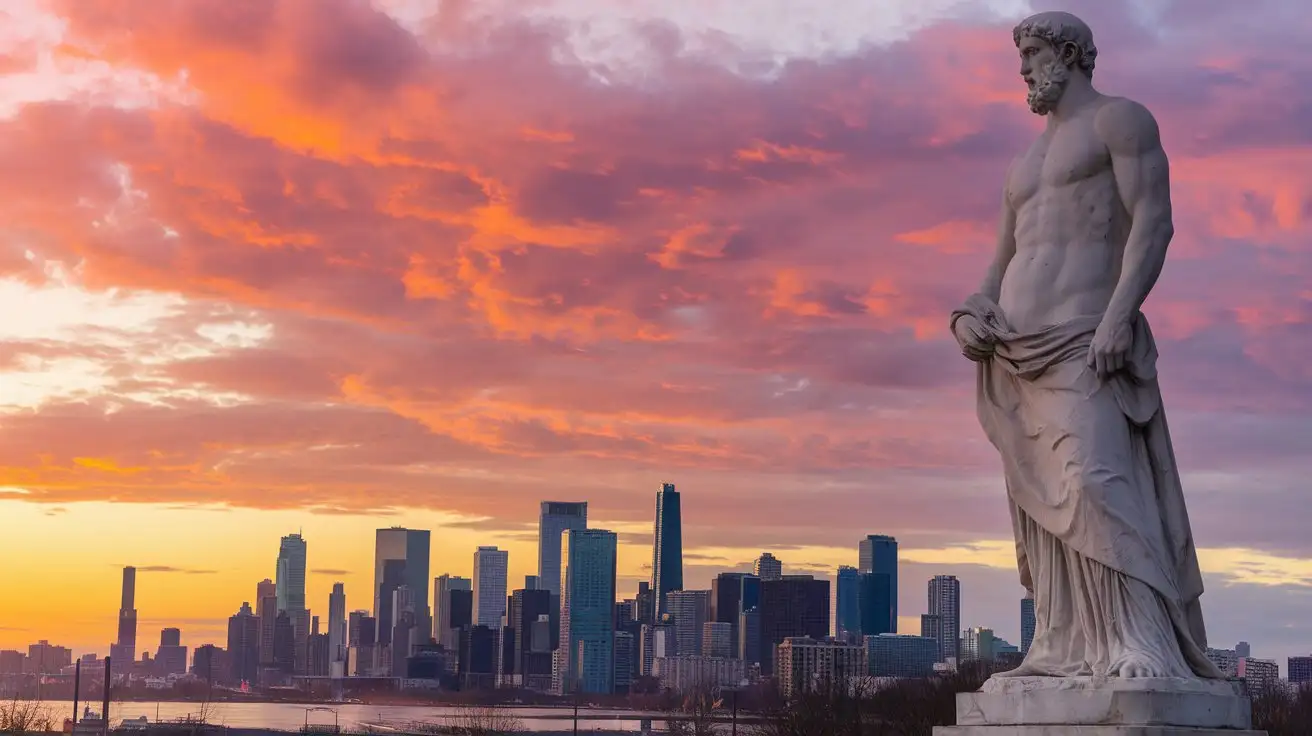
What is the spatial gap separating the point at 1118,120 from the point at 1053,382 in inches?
67.1

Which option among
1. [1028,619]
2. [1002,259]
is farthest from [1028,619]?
[1002,259]

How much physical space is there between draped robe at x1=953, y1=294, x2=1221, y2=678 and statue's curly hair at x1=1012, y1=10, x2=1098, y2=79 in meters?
1.79

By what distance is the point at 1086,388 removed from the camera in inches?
435

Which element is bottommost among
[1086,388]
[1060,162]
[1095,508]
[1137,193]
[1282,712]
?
[1282,712]

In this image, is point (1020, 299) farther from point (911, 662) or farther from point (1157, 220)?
point (911, 662)

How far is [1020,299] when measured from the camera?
1154cm

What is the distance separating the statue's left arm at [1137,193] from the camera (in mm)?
10984

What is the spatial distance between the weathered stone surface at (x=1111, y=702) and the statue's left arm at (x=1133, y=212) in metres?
1.91

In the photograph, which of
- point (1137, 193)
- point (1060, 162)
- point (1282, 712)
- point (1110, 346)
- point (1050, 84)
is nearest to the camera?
point (1110, 346)

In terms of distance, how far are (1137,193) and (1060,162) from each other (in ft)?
1.93

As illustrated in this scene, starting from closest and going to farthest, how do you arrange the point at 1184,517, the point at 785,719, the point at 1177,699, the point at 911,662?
1. the point at 1177,699
2. the point at 1184,517
3. the point at 785,719
4. the point at 911,662

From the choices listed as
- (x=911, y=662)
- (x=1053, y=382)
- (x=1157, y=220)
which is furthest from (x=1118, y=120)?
(x=911, y=662)

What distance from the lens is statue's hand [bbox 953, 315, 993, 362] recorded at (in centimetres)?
1155

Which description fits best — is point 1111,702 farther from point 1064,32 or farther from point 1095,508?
→ point 1064,32
